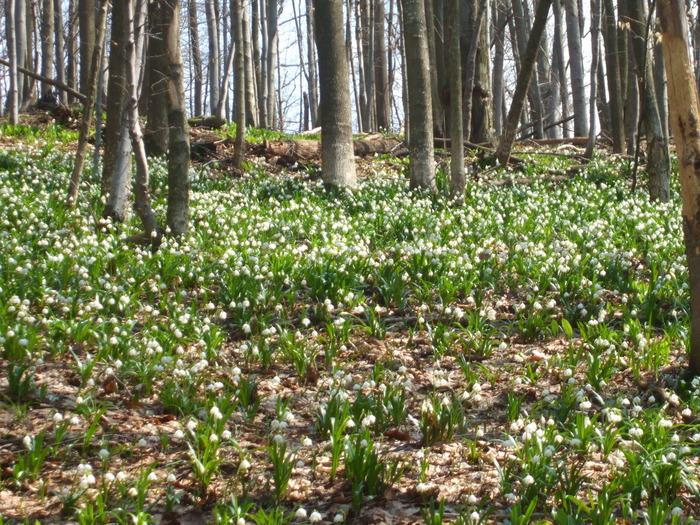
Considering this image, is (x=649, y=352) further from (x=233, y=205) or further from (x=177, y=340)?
(x=233, y=205)

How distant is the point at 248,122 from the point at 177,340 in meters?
14.6

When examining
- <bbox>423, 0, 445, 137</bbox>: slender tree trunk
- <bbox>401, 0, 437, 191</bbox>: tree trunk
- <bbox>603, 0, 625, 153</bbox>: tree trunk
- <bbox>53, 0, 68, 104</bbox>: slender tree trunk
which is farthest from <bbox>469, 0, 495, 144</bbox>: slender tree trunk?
<bbox>53, 0, 68, 104</bbox>: slender tree trunk

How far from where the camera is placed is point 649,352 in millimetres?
4227

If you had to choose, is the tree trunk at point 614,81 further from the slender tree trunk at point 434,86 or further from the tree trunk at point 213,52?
the tree trunk at point 213,52

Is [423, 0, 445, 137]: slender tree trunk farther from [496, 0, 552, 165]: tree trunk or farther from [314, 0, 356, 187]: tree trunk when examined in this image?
[314, 0, 356, 187]: tree trunk

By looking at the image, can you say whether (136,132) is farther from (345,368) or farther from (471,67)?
(471,67)

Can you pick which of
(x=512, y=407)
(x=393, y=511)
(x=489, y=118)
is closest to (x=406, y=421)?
(x=512, y=407)

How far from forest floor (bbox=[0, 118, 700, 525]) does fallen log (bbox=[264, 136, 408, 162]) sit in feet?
13.8

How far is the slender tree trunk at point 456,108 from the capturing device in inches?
315

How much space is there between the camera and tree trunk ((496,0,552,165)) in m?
9.80

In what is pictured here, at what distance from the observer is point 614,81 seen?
1232 cm

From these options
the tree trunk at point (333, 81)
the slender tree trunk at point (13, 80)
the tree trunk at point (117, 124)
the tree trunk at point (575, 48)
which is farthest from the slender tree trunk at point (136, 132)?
the tree trunk at point (575, 48)

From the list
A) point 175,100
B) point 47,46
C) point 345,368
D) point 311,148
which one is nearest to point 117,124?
point 175,100

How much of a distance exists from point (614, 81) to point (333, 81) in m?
6.25
